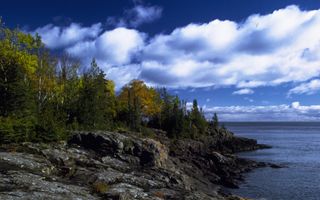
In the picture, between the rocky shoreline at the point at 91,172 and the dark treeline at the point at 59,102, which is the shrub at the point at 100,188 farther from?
the dark treeline at the point at 59,102

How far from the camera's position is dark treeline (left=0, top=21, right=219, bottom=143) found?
3875 cm

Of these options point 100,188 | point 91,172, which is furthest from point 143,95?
point 100,188

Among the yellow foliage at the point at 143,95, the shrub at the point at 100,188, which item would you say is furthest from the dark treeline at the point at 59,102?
the shrub at the point at 100,188

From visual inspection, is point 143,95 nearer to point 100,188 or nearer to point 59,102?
point 59,102

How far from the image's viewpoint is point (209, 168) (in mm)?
70125

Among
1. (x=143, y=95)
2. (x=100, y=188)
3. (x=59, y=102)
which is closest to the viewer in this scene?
(x=100, y=188)

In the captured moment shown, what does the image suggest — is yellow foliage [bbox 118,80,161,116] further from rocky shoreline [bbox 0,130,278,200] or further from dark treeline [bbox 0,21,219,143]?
rocky shoreline [bbox 0,130,278,200]

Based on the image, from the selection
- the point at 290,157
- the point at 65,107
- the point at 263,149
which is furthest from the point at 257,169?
the point at 263,149

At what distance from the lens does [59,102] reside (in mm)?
70062

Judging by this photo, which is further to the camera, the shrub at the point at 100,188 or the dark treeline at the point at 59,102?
the dark treeline at the point at 59,102

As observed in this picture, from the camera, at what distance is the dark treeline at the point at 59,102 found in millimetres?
38750

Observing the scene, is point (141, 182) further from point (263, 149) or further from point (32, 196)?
point (263, 149)

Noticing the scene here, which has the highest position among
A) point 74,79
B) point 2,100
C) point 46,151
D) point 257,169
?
point 74,79

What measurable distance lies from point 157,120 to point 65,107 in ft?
161
